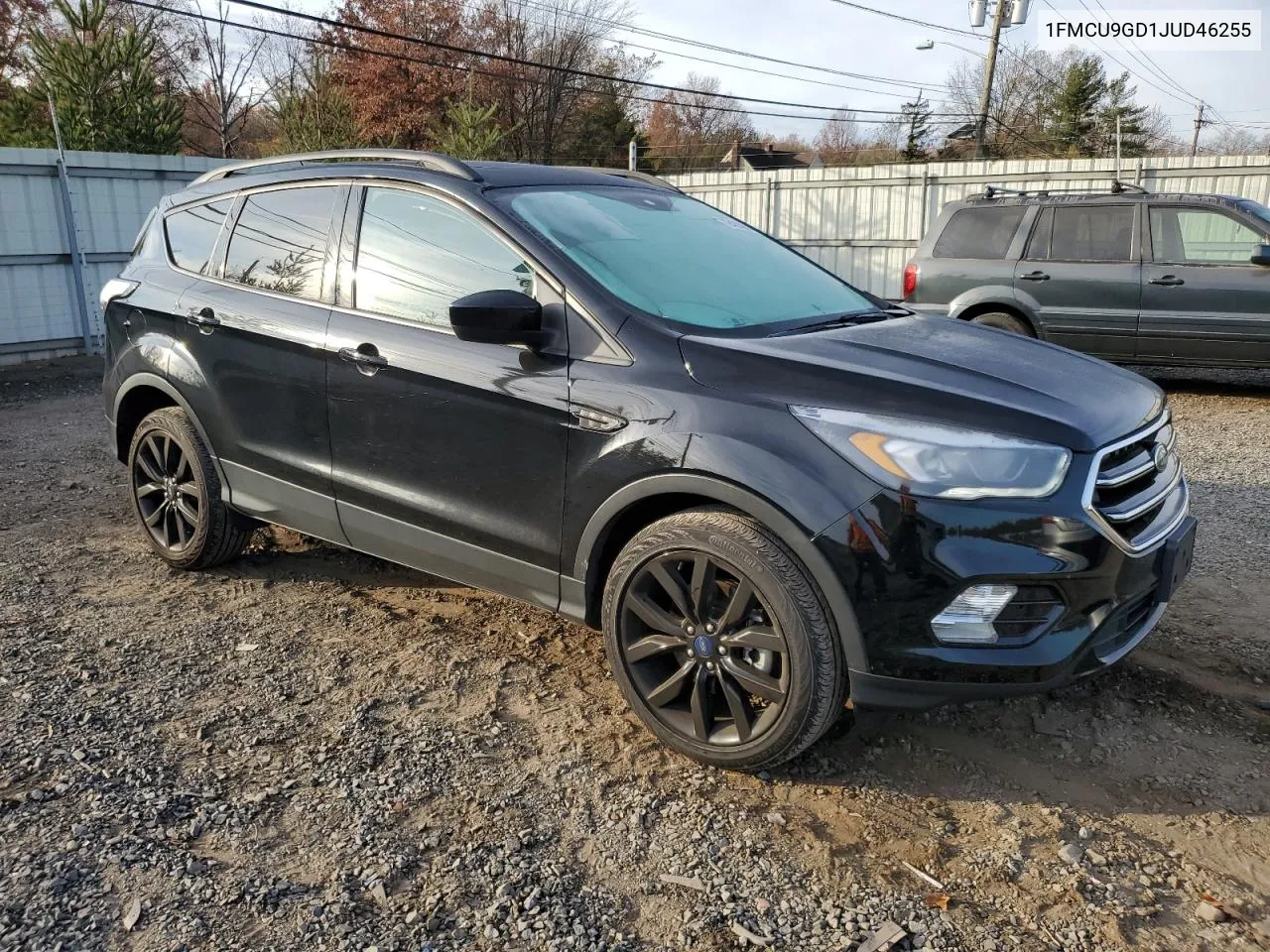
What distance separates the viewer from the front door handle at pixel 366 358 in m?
3.54

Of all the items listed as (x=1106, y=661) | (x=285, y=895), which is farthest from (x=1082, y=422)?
(x=285, y=895)

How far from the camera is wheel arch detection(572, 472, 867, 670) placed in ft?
8.73

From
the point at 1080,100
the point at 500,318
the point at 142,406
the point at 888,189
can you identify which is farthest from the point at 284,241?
the point at 1080,100

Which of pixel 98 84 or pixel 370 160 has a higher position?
pixel 98 84

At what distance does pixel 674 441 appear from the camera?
2.88 m

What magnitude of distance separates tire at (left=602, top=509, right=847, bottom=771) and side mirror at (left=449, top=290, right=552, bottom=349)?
0.73 m

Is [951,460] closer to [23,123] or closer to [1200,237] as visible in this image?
[1200,237]

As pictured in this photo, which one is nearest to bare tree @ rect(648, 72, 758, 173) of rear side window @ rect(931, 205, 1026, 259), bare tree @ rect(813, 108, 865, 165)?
bare tree @ rect(813, 108, 865, 165)

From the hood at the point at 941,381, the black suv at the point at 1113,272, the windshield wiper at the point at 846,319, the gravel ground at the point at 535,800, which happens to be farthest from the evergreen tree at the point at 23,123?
the hood at the point at 941,381

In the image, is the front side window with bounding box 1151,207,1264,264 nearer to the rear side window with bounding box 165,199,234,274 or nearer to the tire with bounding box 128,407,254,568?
the rear side window with bounding box 165,199,234,274

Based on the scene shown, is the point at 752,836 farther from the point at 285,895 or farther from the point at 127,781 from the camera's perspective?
the point at 127,781

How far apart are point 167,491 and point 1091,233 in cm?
813

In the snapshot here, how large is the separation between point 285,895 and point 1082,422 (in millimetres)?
2431

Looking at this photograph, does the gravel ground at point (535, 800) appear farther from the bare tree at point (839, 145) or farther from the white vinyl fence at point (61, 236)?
the bare tree at point (839, 145)
